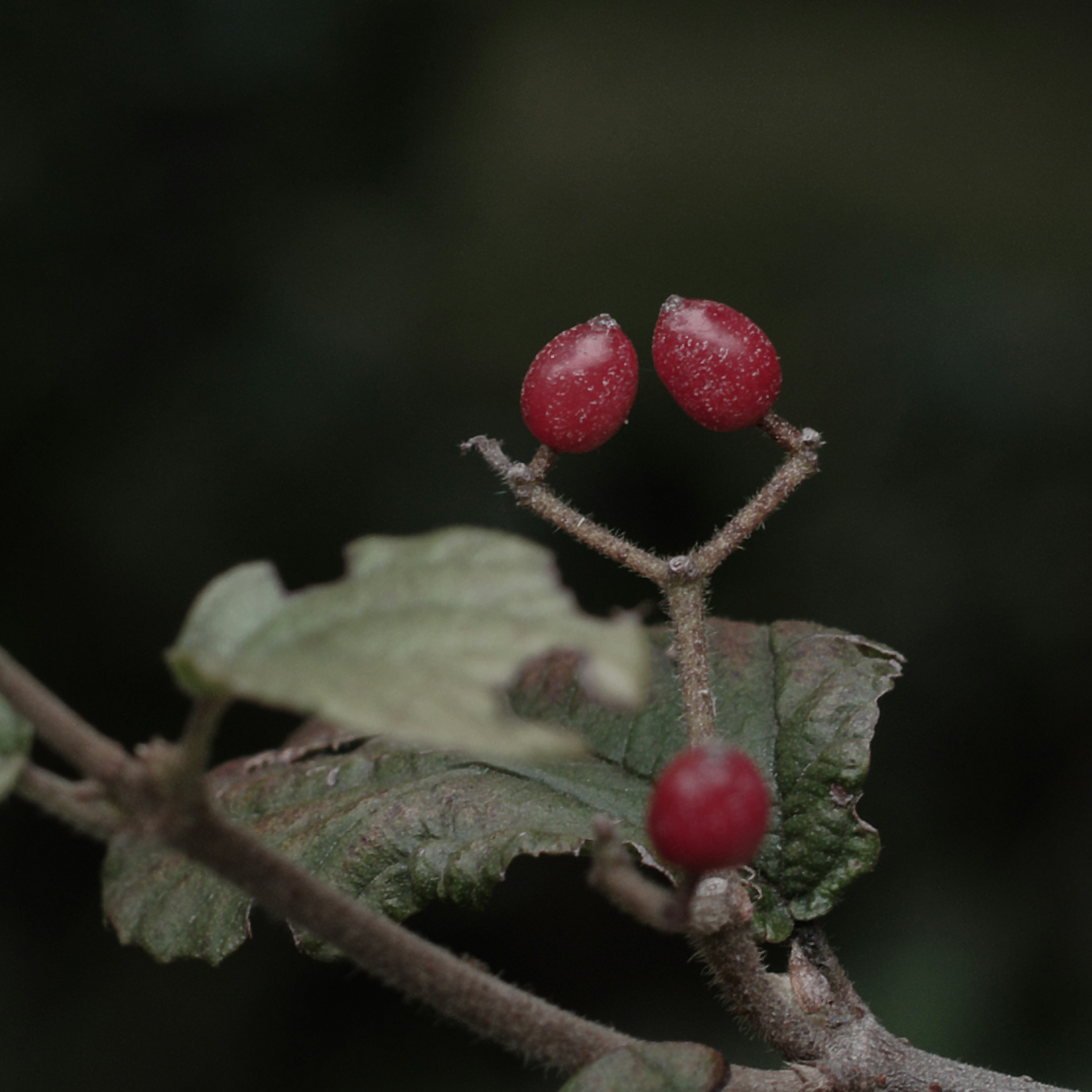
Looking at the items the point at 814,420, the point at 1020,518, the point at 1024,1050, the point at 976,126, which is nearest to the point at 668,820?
the point at 1024,1050

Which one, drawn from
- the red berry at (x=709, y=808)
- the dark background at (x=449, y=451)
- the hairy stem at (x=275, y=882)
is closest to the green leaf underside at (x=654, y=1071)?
the hairy stem at (x=275, y=882)

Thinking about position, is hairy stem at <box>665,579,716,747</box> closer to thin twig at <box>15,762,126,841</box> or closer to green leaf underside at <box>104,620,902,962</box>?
green leaf underside at <box>104,620,902,962</box>

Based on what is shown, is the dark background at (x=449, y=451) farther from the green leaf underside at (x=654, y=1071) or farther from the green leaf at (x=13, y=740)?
the green leaf at (x=13, y=740)

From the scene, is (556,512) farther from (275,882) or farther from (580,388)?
(275,882)

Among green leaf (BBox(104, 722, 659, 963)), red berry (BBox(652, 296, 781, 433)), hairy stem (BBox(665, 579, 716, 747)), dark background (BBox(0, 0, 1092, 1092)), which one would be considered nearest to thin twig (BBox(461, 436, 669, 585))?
hairy stem (BBox(665, 579, 716, 747))

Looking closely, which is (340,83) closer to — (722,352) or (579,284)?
(579,284)
